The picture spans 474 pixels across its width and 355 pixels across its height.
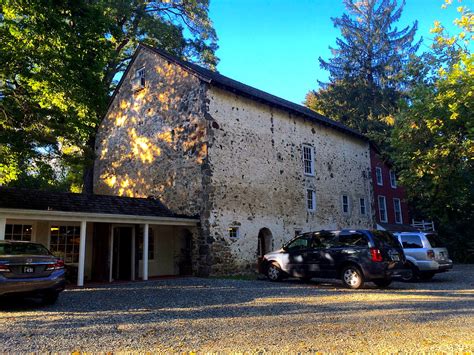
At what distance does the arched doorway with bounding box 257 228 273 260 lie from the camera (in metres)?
18.0

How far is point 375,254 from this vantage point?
436 inches

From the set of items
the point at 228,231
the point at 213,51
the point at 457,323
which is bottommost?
the point at 457,323

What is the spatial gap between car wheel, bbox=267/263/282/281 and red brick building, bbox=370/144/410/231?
47.5ft

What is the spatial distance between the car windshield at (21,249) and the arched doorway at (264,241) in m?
10.6

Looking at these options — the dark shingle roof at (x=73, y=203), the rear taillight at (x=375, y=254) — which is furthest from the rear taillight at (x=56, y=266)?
the rear taillight at (x=375, y=254)

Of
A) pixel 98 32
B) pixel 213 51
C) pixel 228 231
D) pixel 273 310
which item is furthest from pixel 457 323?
pixel 213 51

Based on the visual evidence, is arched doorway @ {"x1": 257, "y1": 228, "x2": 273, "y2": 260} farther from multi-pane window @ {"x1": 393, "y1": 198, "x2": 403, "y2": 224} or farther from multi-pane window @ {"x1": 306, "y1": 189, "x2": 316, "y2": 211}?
multi-pane window @ {"x1": 393, "y1": 198, "x2": 403, "y2": 224}

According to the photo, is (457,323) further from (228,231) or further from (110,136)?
(110,136)

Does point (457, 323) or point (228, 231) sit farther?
point (228, 231)

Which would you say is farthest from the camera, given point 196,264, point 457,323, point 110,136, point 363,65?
point 363,65

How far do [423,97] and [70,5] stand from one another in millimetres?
15797

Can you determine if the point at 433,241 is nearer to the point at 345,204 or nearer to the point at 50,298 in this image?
the point at 345,204

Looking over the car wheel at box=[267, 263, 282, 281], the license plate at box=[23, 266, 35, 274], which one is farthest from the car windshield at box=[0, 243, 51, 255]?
the car wheel at box=[267, 263, 282, 281]

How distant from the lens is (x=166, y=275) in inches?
640
